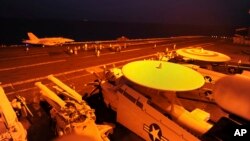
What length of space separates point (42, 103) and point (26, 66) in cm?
1113

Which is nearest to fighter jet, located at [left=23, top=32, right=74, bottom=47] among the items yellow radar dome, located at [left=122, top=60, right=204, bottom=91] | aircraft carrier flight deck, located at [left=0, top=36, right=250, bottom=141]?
aircraft carrier flight deck, located at [left=0, top=36, right=250, bottom=141]

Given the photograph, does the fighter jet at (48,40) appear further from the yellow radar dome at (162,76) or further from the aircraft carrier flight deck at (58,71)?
the yellow radar dome at (162,76)

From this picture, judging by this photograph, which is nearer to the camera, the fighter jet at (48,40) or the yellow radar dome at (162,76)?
the yellow radar dome at (162,76)

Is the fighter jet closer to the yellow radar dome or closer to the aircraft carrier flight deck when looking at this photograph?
the aircraft carrier flight deck

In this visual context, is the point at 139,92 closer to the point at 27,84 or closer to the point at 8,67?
the point at 27,84

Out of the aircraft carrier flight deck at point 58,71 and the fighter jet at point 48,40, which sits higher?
the fighter jet at point 48,40

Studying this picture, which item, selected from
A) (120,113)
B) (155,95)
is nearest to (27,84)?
(120,113)

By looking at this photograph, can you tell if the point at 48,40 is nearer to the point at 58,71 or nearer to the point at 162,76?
the point at 58,71

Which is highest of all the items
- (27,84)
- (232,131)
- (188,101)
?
(232,131)

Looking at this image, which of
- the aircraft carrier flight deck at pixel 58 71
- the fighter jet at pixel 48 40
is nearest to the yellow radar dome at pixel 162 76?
the aircraft carrier flight deck at pixel 58 71

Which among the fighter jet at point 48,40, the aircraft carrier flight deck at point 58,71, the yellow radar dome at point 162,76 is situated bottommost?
the aircraft carrier flight deck at point 58,71

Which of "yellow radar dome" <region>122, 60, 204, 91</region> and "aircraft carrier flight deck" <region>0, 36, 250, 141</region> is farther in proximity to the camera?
"aircraft carrier flight deck" <region>0, 36, 250, 141</region>

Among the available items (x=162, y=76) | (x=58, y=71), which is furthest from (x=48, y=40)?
(x=162, y=76)

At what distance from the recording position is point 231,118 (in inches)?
244
